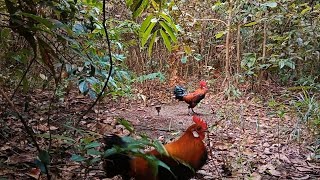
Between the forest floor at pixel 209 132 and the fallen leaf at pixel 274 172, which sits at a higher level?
the forest floor at pixel 209 132

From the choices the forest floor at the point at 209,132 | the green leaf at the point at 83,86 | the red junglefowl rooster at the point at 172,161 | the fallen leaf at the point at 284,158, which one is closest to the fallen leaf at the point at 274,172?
the forest floor at the point at 209,132

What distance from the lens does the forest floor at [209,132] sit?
2.79 metres

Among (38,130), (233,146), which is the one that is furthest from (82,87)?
(233,146)

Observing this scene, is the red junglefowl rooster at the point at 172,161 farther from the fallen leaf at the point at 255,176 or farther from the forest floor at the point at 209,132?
the fallen leaf at the point at 255,176

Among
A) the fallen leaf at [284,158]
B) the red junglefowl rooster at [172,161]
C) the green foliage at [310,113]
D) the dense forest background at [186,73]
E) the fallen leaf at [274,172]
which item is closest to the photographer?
the red junglefowl rooster at [172,161]

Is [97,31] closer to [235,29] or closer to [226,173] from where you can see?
[226,173]

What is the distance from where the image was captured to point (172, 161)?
7.24ft

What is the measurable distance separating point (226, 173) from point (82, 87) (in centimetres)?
127

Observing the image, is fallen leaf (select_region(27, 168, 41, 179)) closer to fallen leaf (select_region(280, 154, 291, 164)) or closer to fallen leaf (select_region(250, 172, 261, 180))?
fallen leaf (select_region(250, 172, 261, 180))

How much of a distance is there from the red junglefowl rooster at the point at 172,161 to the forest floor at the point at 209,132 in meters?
0.24

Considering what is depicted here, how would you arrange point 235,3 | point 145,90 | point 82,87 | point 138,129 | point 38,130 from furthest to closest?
point 145,90, point 235,3, point 138,129, point 38,130, point 82,87

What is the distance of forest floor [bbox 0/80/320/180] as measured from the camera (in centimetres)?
279

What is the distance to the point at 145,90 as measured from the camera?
21.6 feet

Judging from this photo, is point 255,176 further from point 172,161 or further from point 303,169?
point 172,161
